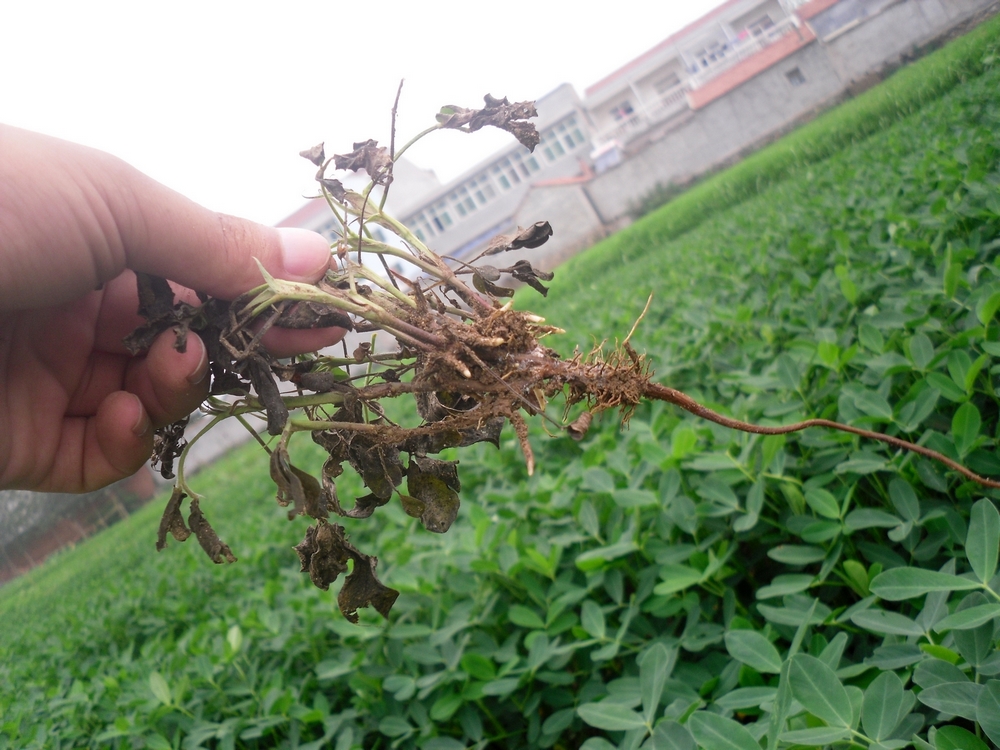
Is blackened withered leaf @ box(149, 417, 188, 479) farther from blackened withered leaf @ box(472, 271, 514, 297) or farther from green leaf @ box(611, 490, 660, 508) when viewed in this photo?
green leaf @ box(611, 490, 660, 508)

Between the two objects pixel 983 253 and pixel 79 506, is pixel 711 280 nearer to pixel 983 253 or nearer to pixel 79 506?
pixel 983 253

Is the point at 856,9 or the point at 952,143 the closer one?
the point at 952,143

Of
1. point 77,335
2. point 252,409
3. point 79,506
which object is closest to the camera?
point 252,409

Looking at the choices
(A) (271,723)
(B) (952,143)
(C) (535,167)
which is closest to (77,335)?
(A) (271,723)

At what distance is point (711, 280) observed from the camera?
436 centimetres

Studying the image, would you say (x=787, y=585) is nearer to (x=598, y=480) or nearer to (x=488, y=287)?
(x=598, y=480)

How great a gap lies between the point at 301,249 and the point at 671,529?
1.14m

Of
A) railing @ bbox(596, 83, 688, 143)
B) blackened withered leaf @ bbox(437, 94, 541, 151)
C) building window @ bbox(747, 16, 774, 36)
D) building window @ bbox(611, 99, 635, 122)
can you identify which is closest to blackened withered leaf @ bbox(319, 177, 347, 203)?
blackened withered leaf @ bbox(437, 94, 541, 151)

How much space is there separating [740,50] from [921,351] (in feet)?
82.9

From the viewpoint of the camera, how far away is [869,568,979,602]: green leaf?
0.93 metres

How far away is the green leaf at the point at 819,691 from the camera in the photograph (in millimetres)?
825

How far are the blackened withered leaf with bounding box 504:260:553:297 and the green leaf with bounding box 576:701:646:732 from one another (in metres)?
0.81

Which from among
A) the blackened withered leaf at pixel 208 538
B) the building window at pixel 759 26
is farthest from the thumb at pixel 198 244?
the building window at pixel 759 26

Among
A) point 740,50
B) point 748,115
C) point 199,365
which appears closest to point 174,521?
point 199,365
